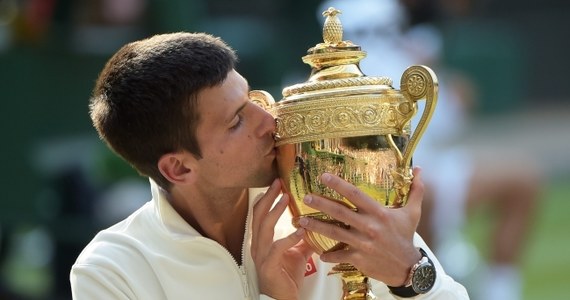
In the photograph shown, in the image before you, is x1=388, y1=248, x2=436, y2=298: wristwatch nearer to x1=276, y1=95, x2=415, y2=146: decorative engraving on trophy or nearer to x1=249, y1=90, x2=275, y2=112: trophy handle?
x1=276, y1=95, x2=415, y2=146: decorative engraving on trophy

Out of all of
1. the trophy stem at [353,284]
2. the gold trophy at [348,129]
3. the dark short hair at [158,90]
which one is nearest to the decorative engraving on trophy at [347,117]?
the gold trophy at [348,129]

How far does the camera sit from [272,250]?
11.2ft

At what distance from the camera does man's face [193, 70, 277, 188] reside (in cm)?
343

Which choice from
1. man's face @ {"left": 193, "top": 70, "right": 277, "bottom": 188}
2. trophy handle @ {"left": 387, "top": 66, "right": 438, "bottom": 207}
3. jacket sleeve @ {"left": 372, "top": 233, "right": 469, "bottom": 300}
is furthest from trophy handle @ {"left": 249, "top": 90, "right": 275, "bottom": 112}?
jacket sleeve @ {"left": 372, "top": 233, "right": 469, "bottom": 300}

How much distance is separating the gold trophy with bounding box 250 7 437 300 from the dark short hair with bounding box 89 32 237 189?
0.21 meters

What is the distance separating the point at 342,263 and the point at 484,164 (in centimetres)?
481

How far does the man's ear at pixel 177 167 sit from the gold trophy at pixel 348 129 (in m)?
0.27

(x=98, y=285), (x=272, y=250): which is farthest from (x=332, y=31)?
(x=98, y=285)

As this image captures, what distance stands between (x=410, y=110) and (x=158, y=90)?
0.60 m

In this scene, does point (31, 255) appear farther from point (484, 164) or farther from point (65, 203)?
point (484, 164)

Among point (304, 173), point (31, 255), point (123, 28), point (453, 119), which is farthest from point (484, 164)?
point (304, 173)

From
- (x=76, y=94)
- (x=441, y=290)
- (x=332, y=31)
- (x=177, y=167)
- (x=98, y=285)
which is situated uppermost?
(x=332, y=31)

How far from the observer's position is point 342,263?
134 inches

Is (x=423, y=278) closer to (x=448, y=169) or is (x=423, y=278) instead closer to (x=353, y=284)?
(x=353, y=284)
